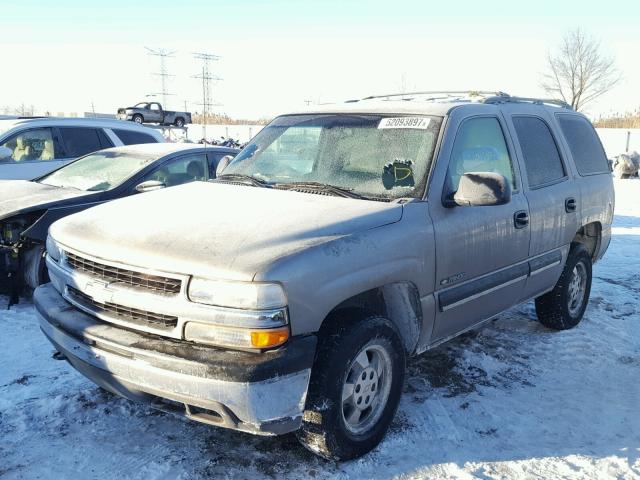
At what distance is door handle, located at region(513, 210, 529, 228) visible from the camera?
420 cm

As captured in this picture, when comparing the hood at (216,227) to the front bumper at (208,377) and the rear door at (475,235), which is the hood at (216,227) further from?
the rear door at (475,235)

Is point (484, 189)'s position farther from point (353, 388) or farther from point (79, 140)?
point (79, 140)

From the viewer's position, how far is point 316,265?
282 centimetres

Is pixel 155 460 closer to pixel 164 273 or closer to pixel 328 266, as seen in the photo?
pixel 164 273

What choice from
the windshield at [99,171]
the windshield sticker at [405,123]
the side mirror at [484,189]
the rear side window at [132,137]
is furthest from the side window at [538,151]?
the rear side window at [132,137]

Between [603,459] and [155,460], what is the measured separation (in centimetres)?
240

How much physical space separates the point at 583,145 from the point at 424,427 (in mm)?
3230

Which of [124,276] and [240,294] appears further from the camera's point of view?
[124,276]

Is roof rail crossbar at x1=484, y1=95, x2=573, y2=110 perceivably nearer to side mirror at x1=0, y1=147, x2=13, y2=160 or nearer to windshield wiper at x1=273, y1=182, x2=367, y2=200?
windshield wiper at x1=273, y1=182, x2=367, y2=200

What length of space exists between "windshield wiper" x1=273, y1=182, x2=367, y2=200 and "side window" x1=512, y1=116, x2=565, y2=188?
1.57 meters

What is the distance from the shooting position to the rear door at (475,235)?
12.0 feet

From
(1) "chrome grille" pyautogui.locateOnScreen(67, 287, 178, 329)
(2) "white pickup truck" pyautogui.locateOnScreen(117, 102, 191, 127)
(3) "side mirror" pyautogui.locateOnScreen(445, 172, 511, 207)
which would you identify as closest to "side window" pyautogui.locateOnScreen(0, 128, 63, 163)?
(1) "chrome grille" pyautogui.locateOnScreen(67, 287, 178, 329)

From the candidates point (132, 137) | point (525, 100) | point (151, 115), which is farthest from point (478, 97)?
point (151, 115)

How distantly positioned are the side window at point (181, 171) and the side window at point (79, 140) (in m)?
2.38
